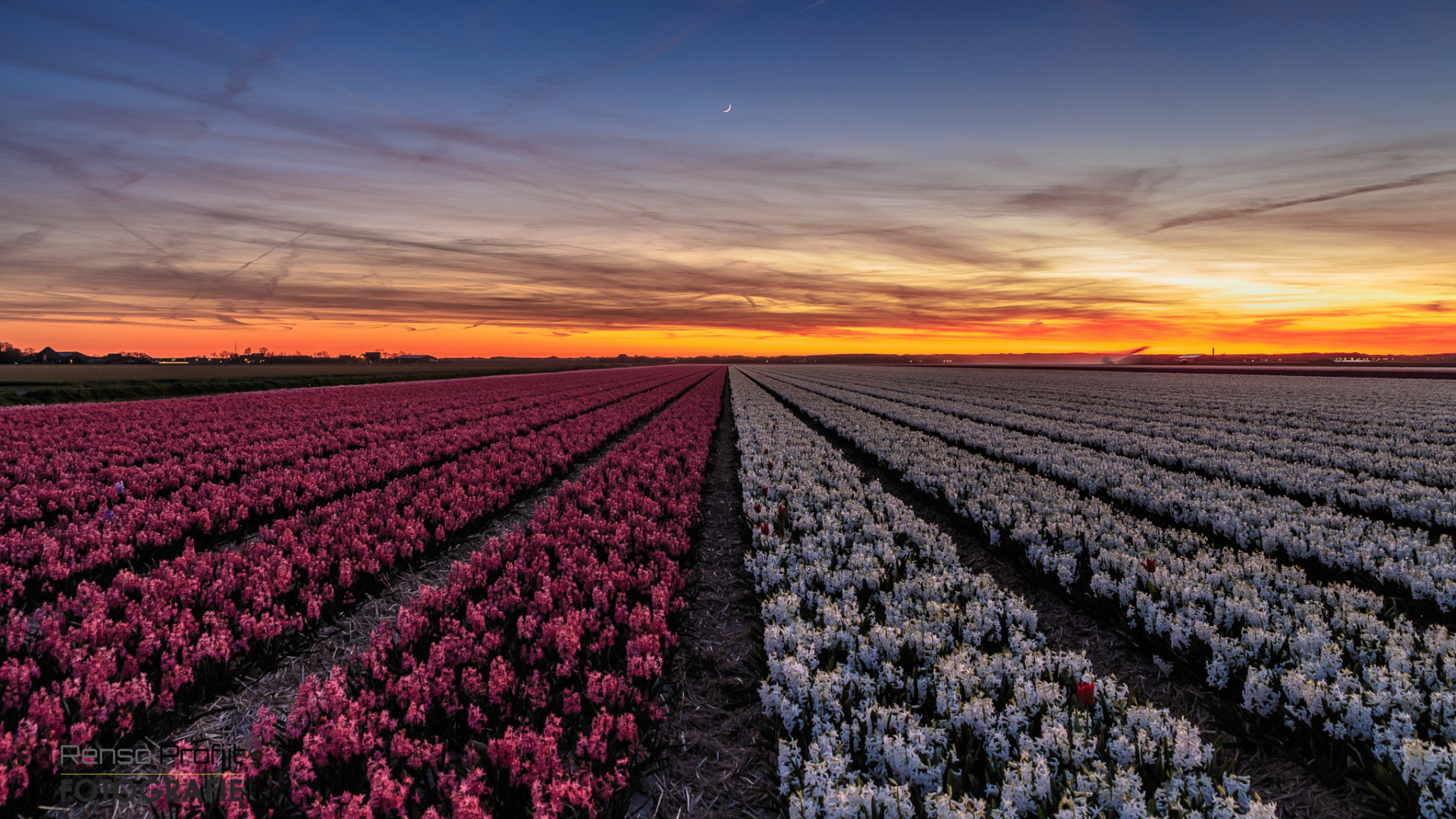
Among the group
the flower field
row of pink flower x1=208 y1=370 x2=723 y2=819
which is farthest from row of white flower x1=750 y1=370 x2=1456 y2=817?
row of pink flower x1=208 y1=370 x2=723 y2=819

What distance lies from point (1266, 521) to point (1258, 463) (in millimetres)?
6414

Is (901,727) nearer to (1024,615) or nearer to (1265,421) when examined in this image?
(1024,615)

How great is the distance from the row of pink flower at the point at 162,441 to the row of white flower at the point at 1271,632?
1448 centimetres

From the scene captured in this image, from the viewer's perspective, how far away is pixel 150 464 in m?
11.9

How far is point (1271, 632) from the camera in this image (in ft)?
17.0

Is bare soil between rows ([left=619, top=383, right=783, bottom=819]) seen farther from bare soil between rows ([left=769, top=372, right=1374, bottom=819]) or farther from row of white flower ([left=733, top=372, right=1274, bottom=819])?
bare soil between rows ([left=769, top=372, right=1374, bottom=819])

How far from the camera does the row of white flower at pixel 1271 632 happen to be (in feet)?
12.7

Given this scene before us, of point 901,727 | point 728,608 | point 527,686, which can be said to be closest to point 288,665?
point 527,686

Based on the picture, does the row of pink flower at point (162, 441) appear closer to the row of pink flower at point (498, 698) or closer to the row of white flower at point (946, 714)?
the row of pink flower at point (498, 698)

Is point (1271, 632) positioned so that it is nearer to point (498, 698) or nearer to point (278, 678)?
point (498, 698)

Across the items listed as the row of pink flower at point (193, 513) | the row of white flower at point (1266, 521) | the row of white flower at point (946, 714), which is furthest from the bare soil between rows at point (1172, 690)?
the row of pink flower at point (193, 513)

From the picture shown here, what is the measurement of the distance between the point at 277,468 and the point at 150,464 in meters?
2.61

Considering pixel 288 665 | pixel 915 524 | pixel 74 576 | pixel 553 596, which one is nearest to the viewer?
pixel 288 665

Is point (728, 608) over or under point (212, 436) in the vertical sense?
under
